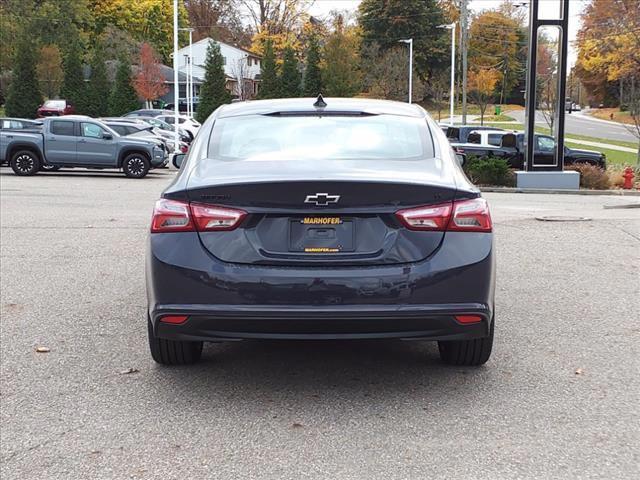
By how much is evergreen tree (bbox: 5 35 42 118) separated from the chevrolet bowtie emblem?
51.6 m

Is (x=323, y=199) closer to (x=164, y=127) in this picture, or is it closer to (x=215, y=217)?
(x=215, y=217)

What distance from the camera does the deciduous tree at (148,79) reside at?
194 ft

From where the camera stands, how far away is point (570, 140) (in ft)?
167

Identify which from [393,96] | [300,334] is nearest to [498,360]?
[300,334]

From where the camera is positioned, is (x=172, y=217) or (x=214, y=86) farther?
(x=214, y=86)

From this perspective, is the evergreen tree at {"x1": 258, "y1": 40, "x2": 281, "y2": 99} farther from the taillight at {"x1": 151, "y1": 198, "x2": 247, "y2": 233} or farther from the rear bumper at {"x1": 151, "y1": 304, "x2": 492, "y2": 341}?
the rear bumper at {"x1": 151, "y1": 304, "x2": 492, "y2": 341}

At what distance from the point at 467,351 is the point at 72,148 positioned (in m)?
20.7

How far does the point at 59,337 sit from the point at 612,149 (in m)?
43.2

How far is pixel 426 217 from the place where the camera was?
415cm

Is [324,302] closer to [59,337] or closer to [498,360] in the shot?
[498,360]

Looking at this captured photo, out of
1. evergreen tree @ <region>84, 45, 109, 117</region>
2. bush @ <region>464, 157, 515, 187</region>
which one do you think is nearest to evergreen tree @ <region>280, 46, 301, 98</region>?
evergreen tree @ <region>84, 45, 109, 117</region>

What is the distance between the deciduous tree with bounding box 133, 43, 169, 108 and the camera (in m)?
59.3

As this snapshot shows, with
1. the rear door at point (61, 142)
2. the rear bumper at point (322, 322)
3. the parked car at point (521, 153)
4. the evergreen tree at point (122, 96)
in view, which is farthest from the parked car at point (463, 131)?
the evergreen tree at point (122, 96)

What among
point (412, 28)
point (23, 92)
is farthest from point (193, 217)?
point (412, 28)
